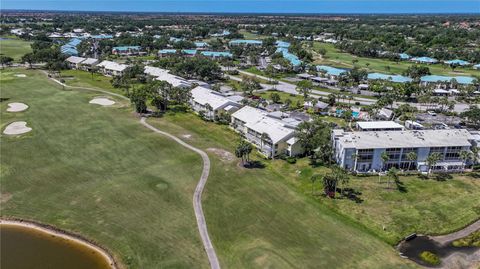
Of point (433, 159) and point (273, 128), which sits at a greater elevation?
point (273, 128)

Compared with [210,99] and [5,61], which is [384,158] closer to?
[210,99]

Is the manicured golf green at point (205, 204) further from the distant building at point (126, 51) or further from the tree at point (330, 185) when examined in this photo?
the distant building at point (126, 51)

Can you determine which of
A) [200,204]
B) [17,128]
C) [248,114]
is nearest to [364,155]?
[248,114]

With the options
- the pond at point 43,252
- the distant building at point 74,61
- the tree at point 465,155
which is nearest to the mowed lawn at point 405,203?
the tree at point 465,155

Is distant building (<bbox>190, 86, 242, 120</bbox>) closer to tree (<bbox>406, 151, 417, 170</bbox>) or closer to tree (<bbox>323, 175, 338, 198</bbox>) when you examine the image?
tree (<bbox>323, 175, 338, 198</bbox>)

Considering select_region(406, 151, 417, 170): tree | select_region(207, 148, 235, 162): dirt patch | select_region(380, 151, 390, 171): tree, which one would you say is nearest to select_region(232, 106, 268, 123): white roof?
select_region(207, 148, 235, 162): dirt patch
